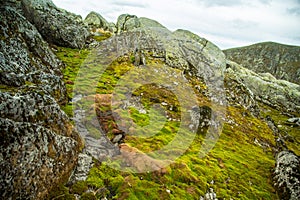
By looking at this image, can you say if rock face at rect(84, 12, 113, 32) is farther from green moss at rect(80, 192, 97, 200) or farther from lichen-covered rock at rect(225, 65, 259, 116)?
green moss at rect(80, 192, 97, 200)

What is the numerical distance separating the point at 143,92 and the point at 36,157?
821 inches

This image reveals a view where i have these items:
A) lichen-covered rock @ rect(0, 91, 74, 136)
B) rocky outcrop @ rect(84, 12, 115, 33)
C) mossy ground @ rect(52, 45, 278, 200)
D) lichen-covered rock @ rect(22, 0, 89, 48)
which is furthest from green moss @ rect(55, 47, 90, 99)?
rocky outcrop @ rect(84, 12, 115, 33)

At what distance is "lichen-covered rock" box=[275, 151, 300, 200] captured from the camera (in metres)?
17.7

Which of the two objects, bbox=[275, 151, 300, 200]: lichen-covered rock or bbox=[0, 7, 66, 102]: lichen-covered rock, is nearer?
bbox=[0, 7, 66, 102]: lichen-covered rock

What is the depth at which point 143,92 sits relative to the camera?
30156 millimetres

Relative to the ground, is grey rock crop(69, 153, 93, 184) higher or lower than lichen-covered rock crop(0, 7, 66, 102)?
lower

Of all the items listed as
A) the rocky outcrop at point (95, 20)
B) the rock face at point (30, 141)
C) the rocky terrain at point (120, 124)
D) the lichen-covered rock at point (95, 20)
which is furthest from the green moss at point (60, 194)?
the lichen-covered rock at point (95, 20)

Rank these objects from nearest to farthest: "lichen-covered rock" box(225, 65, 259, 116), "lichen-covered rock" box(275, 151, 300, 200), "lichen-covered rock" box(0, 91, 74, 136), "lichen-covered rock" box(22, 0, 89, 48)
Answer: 1. "lichen-covered rock" box(0, 91, 74, 136)
2. "lichen-covered rock" box(275, 151, 300, 200)
3. "lichen-covered rock" box(22, 0, 89, 48)
4. "lichen-covered rock" box(225, 65, 259, 116)

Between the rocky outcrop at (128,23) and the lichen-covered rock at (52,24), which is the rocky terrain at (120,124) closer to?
the lichen-covered rock at (52,24)

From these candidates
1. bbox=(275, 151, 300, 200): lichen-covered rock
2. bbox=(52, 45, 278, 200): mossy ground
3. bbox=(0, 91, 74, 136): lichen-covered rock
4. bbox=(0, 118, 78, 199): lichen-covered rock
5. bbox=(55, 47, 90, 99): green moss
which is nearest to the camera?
bbox=(0, 118, 78, 199): lichen-covered rock

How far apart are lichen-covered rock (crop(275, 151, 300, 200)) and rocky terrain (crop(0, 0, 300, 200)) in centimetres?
9

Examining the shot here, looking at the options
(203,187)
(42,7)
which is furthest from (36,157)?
(42,7)

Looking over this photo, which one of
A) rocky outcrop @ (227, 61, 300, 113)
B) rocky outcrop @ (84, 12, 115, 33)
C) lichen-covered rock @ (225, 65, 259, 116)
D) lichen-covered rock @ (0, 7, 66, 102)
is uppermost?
rocky outcrop @ (84, 12, 115, 33)

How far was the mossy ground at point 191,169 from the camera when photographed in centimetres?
1347
